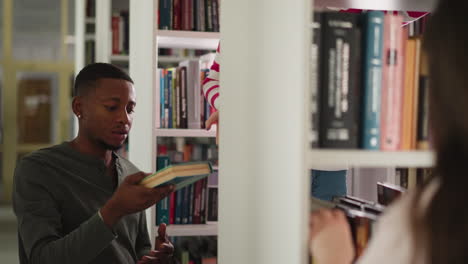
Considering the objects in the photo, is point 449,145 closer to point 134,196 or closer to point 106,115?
point 134,196

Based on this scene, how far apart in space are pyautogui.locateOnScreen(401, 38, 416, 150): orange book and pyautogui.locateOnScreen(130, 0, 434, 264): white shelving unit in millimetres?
37

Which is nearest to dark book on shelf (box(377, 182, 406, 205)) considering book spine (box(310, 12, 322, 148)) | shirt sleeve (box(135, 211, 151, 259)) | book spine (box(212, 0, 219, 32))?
book spine (box(310, 12, 322, 148))

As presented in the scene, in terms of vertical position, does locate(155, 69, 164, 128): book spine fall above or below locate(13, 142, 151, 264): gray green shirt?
above

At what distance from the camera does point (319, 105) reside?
0.99 metres

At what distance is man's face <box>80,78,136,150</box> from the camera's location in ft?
6.13

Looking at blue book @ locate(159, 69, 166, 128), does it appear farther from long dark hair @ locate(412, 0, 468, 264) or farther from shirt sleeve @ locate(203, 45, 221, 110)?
long dark hair @ locate(412, 0, 468, 264)

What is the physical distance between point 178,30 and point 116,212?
48.0 inches

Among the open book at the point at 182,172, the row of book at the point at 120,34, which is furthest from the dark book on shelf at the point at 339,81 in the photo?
the row of book at the point at 120,34

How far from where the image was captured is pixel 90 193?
1760 millimetres

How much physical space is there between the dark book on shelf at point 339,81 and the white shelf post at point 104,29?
107 inches

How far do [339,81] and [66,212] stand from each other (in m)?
1.02

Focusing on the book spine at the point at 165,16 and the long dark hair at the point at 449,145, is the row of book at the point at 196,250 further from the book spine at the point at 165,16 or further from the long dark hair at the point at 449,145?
the long dark hair at the point at 449,145

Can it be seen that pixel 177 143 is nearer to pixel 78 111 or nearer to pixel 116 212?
pixel 78 111

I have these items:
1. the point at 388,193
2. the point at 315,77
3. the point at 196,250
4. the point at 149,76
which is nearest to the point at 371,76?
the point at 315,77
